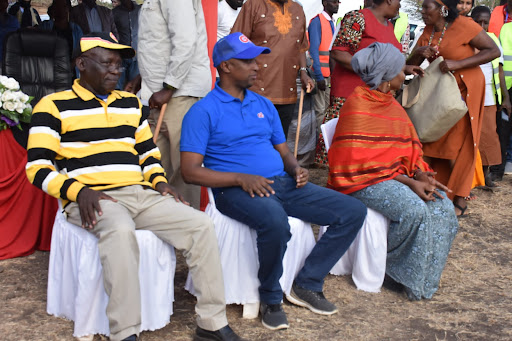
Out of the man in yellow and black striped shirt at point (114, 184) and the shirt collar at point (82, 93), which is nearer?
the man in yellow and black striped shirt at point (114, 184)

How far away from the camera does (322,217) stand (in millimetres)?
3381

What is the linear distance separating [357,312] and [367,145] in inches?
44.2

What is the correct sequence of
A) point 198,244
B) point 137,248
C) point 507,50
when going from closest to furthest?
point 137,248 → point 198,244 → point 507,50

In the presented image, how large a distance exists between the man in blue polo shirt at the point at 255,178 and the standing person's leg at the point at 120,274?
0.61 meters

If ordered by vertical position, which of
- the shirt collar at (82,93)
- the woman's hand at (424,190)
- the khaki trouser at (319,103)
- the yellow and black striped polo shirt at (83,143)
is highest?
the shirt collar at (82,93)

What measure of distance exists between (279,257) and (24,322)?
1462 millimetres

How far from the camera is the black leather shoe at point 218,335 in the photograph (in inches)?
113

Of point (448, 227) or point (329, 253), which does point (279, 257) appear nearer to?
point (329, 253)

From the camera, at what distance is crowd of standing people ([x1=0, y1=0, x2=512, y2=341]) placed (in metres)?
2.90

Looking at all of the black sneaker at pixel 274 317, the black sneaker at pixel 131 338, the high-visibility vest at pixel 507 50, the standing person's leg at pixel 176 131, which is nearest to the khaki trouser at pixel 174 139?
the standing person's leg at pixel 176 131

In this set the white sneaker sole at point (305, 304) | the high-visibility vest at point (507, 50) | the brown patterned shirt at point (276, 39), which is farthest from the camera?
the high-visibility vest at point (507, 50)

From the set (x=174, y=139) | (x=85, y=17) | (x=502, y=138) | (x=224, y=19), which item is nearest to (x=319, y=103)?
(x=224, y=19)

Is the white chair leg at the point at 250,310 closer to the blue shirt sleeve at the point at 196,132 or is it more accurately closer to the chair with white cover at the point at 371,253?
the chair with white cover at the point at 371,253

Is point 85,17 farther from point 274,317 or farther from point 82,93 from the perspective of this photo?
point 274,317
